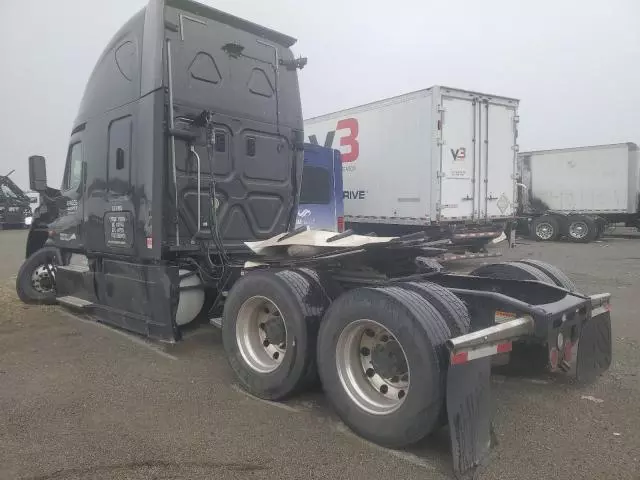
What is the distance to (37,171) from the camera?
6.86 metres

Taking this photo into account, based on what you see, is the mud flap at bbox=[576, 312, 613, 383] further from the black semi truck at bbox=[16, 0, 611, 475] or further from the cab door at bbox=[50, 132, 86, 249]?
the cab door at bbox=[50, 132, 86, 249]

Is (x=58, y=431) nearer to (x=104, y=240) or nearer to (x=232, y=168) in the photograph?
(x=104, y=240)

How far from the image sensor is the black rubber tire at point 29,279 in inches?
294

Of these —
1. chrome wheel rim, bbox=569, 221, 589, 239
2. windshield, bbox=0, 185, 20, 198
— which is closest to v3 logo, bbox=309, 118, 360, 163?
chrome wheel rim, bbox=569, 221, 589, 239

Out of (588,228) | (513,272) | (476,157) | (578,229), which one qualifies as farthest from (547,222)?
(513,272)

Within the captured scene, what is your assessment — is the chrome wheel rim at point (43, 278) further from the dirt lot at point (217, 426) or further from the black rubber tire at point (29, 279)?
the dirt lot at point (217, 426)

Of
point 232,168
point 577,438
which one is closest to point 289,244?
point 232,168

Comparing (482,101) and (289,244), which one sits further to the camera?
(482,101)

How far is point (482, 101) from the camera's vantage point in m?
11.6

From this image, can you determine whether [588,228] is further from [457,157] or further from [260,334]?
[260,334]

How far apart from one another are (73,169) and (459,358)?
566 centimetres

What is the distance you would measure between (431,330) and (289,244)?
178cm

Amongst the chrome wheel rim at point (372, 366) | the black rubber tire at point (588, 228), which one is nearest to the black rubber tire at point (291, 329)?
the chrome wheel rim at point (372, 366)

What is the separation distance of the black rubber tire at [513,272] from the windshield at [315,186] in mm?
4863
